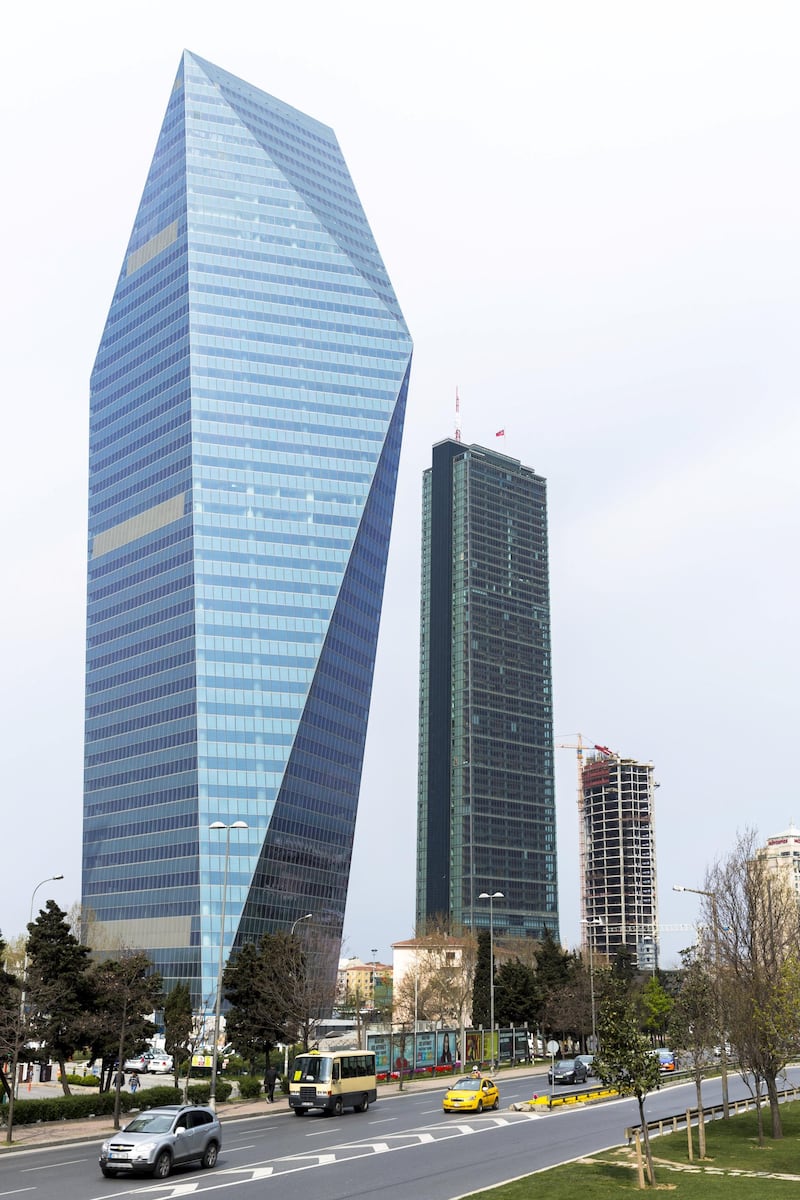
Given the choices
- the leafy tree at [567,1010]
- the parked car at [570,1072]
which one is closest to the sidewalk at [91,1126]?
the parked car at [570,1072]

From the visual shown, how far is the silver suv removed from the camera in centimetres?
3341

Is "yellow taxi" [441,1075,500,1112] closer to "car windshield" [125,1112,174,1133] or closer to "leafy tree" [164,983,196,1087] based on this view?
"car windshield" [125,1112,174,1133]

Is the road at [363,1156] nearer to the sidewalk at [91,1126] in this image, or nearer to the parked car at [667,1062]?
the sidewalk at [91,1126]

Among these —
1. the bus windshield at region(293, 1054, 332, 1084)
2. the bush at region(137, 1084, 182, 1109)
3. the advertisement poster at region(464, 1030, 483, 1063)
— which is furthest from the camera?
the advertisement poster at region(464, 1030, 483, 1063)

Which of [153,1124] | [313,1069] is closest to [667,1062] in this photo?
[313,1069]

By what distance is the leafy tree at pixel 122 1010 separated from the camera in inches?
2109

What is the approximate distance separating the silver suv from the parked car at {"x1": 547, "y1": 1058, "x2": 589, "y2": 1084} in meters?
43.8

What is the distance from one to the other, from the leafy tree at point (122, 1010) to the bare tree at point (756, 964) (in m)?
27.9

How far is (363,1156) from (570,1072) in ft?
138

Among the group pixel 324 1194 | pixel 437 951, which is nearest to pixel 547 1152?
pixel 324 1194

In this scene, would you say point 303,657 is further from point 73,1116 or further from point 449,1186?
point 449,1186

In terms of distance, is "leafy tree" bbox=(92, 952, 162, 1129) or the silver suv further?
"leafy tree" bbox=(92, 952, 162, 1129)

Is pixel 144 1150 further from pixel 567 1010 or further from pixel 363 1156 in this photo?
pixel 567 1010

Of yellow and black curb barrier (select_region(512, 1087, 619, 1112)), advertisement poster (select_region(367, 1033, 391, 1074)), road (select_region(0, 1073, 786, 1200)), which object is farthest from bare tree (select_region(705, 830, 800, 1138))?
advertisement poster (select_region(367, 1033, 391, 1074))
